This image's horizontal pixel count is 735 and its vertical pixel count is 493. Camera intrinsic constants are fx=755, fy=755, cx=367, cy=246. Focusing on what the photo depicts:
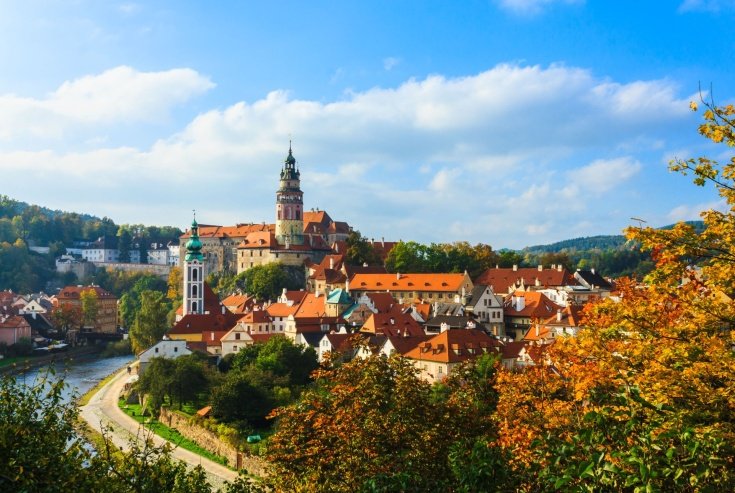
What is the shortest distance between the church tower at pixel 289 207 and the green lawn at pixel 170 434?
48.5m

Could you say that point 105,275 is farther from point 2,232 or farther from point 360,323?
point 360,323

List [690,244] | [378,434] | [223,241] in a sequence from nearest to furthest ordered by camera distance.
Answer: [690,244] < [378,434] < [223,241]

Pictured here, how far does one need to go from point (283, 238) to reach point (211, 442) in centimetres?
5862

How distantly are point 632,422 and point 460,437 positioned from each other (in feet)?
22.9

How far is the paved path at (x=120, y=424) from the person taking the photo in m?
29.1

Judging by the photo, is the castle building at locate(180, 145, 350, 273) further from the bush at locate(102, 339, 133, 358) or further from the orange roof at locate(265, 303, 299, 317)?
the orange roof at locate(265, 303, 299, 317)

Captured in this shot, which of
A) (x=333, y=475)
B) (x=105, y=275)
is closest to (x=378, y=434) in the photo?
(x=333, y=475)

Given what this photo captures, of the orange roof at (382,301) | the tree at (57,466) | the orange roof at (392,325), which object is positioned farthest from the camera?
the orange roof at (382,301)

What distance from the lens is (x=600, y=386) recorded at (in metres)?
12.9

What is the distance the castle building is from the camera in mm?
87625

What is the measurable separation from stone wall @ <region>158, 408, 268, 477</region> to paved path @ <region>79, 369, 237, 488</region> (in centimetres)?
52

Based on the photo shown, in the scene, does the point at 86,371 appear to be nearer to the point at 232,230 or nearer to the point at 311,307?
the point at 311,307

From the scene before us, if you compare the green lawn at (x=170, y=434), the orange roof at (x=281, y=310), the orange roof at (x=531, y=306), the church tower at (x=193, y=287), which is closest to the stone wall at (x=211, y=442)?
the green lawn at (x=170, y=434)

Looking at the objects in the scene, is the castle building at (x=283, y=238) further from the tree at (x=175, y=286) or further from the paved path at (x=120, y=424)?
the paved path at (x=120, y=424)
